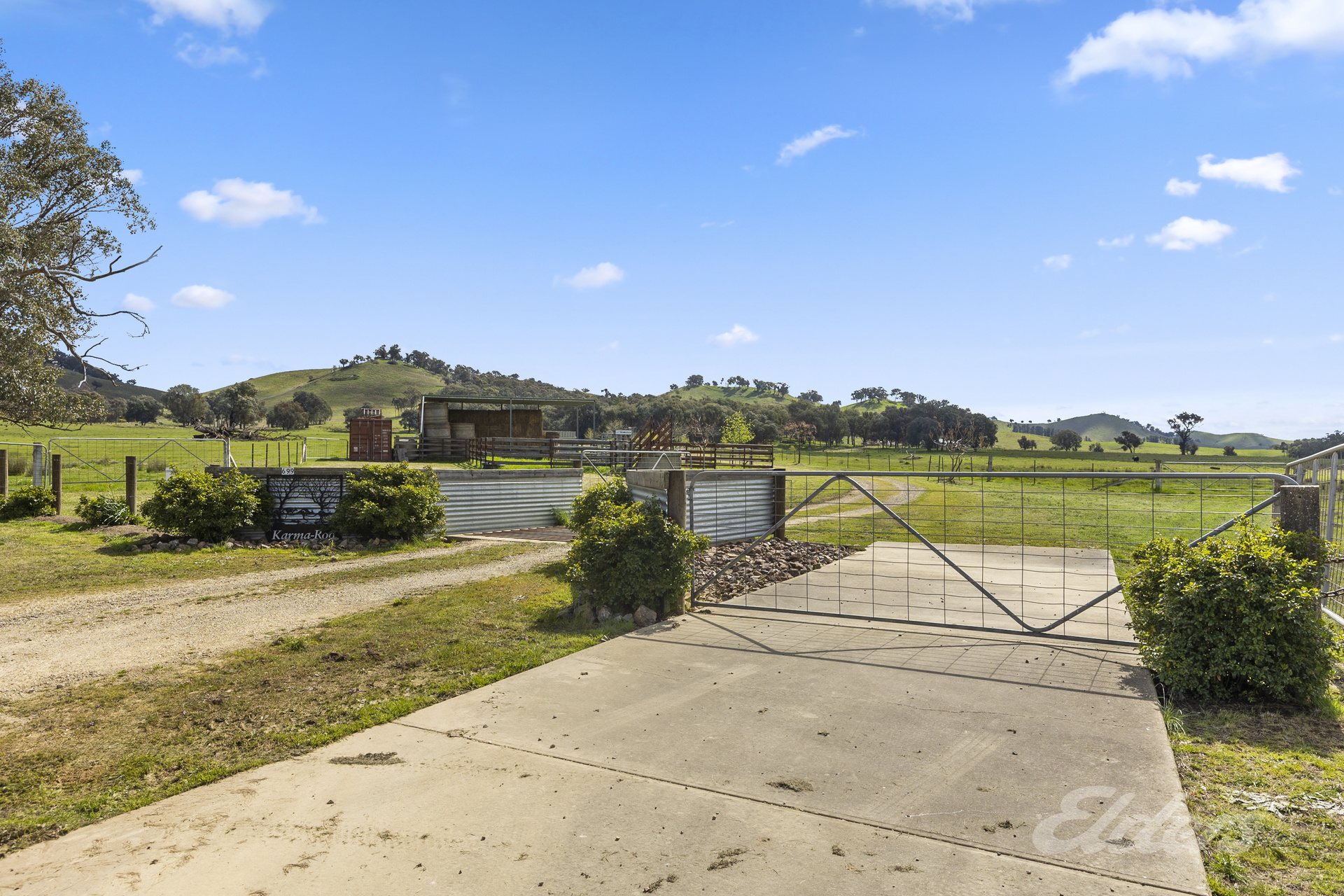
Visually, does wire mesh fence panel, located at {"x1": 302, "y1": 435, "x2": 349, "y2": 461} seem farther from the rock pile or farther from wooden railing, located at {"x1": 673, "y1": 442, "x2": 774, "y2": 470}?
the rock pile

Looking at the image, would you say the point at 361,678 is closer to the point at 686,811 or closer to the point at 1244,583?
the point at 686,811

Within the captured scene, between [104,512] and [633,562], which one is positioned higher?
[633,562]

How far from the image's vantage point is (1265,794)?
3.93m

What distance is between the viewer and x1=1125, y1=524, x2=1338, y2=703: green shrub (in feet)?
17.0

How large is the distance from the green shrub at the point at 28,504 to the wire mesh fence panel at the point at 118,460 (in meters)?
1.05

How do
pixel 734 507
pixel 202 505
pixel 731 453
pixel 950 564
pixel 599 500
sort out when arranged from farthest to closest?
pixel 731 453, pixel 734 507, pixel 202 505, pixel 599 500, pixel 950 564

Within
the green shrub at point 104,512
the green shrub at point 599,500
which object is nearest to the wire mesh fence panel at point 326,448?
the green shrub at point 104,512

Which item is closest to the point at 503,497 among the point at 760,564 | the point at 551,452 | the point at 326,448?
the point at 551,452

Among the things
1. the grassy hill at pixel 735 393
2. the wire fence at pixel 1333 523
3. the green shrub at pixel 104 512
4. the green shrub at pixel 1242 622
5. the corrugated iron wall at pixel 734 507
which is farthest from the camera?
the grassy hill at pixel 735 393

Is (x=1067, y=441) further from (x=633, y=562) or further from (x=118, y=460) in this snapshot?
(x=633, y=562)

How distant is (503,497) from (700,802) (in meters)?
14.0

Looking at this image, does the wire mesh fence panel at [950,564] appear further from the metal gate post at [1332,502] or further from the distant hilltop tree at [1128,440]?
the distant hilltop tree at [1128,440]

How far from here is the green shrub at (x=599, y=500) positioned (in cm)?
1159

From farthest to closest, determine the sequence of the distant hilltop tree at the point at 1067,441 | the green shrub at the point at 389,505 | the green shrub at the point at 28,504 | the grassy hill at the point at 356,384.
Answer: the grassy hill at the point at 356,384
the distant hilltop tree at the point at 1067,441
the green shrub at the point at 28,504
the green shrub at the point at 389,505
